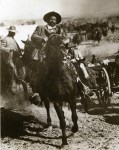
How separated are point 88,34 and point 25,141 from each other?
1.07 meters

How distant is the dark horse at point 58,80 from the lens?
3453mm

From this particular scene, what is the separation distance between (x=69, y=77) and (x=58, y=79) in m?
0.09

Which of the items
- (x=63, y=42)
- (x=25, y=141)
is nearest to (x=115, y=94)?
(x=63, y=42)

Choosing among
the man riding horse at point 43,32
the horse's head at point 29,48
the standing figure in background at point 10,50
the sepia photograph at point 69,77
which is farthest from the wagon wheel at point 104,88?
the standing figure in background at point 10,50

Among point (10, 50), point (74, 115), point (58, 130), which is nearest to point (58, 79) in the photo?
point (74, 115)

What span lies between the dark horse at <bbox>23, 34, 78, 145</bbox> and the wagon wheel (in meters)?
0.23

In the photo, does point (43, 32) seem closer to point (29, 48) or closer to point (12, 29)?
point (29, 48)

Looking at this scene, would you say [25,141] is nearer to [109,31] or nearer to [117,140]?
[117,140]

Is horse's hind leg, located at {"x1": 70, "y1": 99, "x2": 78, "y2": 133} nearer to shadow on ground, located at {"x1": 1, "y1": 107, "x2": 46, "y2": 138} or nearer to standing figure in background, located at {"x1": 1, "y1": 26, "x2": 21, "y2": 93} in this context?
shadow on ground, located at {"x1": 1, "y1": 107, "x2": 46, "y2": 138}

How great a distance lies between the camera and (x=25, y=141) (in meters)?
3.60

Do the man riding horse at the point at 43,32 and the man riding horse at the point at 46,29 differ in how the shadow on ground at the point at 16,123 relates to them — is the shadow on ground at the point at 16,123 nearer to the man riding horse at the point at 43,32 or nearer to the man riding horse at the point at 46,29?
the man riding horse at the point at 43,32

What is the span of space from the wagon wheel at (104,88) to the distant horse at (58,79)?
Answer: 23cm

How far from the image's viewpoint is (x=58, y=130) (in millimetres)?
3547

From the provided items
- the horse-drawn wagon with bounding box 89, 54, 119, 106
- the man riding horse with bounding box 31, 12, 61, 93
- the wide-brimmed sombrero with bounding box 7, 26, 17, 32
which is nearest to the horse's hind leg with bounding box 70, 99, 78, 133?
the horse-drawn wagon with bounding box 89, 54, 119, 106
